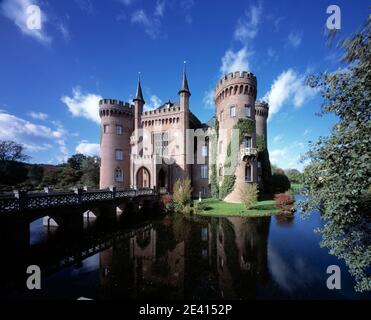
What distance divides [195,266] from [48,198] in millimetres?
10815

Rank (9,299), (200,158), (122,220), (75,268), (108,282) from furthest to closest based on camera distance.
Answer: (200,158)
(122,220)
(75,268)
(108,282)
(9,299)

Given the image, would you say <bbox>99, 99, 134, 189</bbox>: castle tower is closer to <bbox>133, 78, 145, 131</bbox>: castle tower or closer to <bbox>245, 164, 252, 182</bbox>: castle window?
<bbox>133, 78, 145, 131</bbox>: castle tower

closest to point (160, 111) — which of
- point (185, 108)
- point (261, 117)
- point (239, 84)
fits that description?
point (185, 108)

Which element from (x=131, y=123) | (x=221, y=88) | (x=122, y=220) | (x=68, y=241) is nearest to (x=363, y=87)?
(x=68, y=241)

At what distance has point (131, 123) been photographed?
30.2m

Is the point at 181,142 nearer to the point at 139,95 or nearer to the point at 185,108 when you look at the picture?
the point at 185,108

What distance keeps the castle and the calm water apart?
38.6ft

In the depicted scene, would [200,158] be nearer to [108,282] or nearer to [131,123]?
[131,123]

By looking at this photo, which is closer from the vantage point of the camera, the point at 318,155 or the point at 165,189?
the point at 318,155

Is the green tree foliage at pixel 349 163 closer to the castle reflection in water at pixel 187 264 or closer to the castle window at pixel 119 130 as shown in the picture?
the castle reflection in water at pixel 187 264

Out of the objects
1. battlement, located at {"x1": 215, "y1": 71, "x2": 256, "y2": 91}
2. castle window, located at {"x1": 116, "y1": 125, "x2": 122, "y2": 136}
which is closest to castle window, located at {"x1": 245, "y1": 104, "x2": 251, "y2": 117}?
battlement, located at {"x1": 215, "y1": 71, "x2": 256, "y2": 91}

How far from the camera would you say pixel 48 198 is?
1216 cm

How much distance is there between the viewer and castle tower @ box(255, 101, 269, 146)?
118 ft
